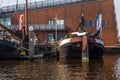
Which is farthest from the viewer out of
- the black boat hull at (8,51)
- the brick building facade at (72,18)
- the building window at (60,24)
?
the building window at (60,24)

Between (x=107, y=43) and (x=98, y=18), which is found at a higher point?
(x=98, y=18)

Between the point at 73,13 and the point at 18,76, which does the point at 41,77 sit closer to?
the point at 18,76

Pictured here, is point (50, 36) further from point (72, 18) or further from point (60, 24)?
point (72, 18)

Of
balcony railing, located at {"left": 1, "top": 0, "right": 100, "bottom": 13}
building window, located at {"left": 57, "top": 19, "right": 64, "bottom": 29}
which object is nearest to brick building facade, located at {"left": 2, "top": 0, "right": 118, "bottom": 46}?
building window, located at {"left": 57, "top": 19, "right": 64, "bottom": 29}

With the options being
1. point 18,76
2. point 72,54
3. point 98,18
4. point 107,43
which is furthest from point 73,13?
point 18,76

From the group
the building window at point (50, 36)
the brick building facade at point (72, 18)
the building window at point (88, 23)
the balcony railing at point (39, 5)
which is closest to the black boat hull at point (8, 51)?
the brick building facade at point (72, 18)

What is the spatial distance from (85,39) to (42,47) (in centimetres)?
1079

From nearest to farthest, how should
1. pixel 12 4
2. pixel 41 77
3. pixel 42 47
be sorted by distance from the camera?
pixel 41 77
pixel 42 47
pixel 12 4

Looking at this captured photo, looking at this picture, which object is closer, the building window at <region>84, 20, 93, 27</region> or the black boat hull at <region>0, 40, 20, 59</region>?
the black boat hull at <region>0, 40, 20, 59</region>

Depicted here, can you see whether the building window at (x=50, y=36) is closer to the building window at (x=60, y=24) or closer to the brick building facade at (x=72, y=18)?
the brick building facade at (x=72, y=18)

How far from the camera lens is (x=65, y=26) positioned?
275 ft

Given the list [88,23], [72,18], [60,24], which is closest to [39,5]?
[60,24]

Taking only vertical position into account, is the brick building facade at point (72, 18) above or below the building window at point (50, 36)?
above

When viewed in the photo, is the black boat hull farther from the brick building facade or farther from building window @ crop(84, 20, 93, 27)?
building window @ crop(84, 20, 93, 27)
